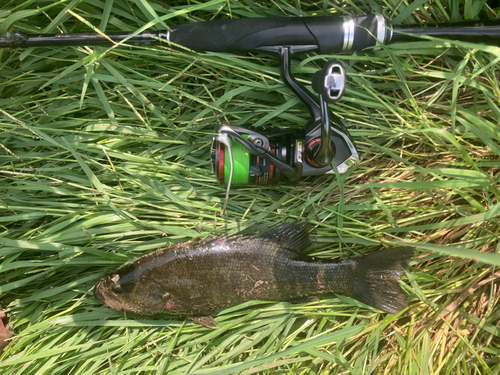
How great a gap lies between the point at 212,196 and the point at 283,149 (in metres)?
0.62

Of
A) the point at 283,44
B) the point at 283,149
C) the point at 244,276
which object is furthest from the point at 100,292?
the point at 283,44

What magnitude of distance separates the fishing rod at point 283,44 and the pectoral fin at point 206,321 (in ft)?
3.13

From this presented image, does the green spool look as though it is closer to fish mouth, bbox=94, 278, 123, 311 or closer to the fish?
the fish

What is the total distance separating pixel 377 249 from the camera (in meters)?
2.28

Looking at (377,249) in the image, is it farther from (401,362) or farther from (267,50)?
(267,50)

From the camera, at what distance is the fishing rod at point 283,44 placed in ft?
6.24

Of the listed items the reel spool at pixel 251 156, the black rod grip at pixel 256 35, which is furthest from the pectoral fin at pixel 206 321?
the black rod grip at pixel 256 35

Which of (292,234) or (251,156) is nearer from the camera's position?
(251,156)

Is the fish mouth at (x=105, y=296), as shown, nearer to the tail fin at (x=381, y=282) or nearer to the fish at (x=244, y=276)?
the fish at (x=244, y=276)

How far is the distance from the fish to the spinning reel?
46 centimetres

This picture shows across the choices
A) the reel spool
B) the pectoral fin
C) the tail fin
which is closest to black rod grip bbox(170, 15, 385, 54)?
the reel spool

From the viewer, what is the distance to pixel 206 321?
2.21 m

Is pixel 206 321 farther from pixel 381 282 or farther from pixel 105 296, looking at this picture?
pixel 381 282

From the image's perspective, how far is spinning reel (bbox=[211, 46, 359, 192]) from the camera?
76.0 inches
